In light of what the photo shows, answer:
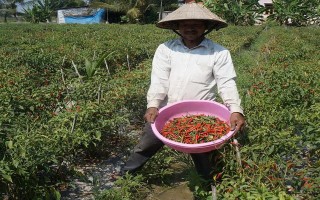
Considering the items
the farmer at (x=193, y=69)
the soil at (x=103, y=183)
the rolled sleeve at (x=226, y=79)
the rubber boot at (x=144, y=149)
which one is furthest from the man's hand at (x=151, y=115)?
the soil at (x=103, y=183)

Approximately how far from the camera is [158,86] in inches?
119

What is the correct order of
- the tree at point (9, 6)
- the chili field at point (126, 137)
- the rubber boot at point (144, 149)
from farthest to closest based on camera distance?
the tree at point (9, 6)
the rubber boot at point (144, 149)
the chili field at point (126, 137)

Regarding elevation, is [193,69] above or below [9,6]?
above

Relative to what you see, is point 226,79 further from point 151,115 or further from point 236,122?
point 151,115

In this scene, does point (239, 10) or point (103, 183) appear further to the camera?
point (239, 10)

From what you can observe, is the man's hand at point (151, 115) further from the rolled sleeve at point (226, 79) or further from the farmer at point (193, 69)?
the rolled sleeve at point (226, 79)

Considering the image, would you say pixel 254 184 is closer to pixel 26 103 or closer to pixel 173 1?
pixel 26 103

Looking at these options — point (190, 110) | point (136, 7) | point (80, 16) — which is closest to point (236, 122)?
point (190, 110)

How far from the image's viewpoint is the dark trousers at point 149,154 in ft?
9.61

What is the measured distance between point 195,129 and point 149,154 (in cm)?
58

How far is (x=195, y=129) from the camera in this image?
2.88m

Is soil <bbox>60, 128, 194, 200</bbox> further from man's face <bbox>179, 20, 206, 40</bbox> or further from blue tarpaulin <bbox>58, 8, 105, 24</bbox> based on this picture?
blue tarpaulin <bbox>58, 8, 105, 24</bbox>

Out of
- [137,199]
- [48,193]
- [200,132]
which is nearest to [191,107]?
Answer: [200,132]

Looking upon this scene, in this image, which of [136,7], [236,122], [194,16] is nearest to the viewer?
[236,122]
